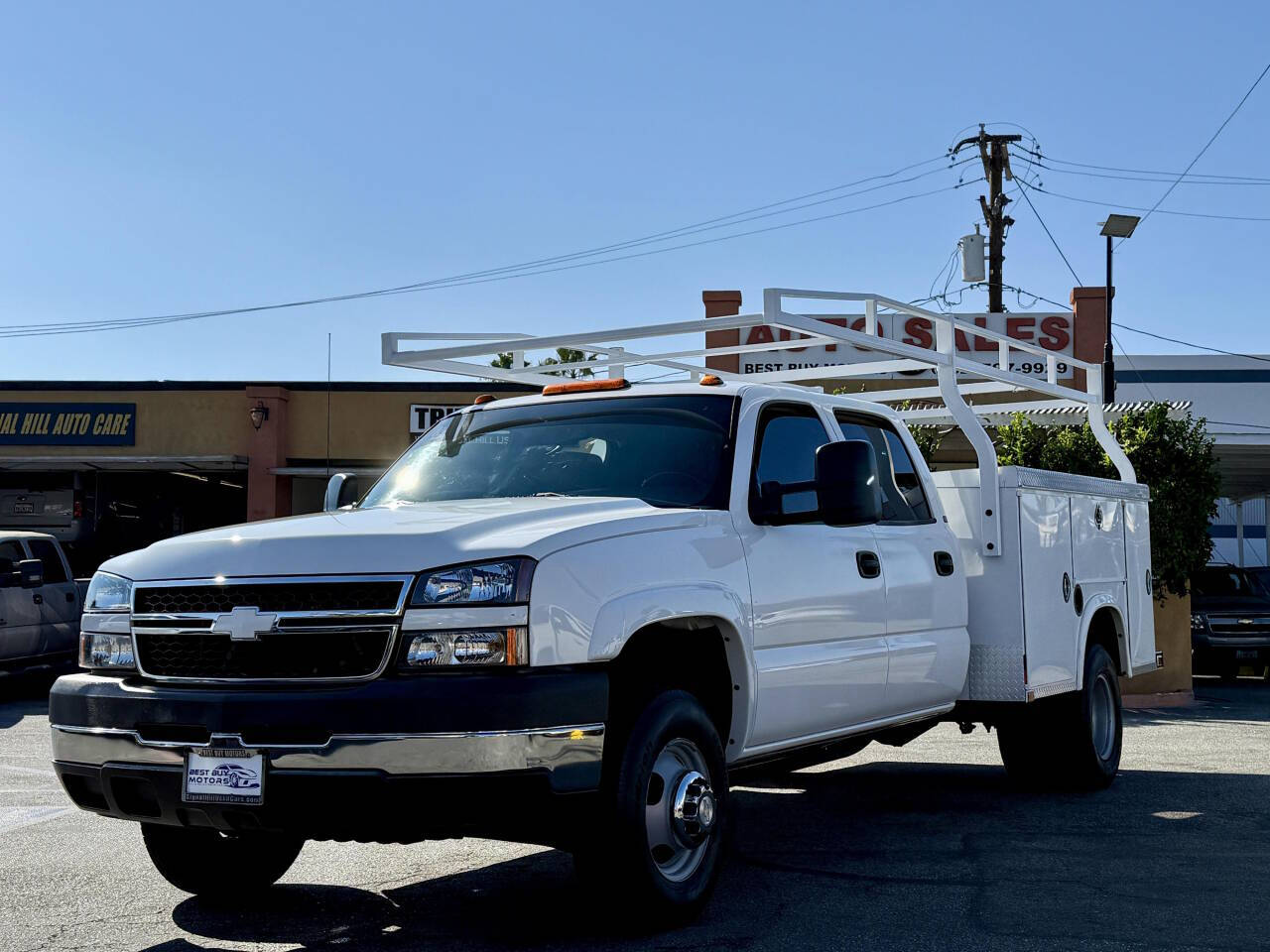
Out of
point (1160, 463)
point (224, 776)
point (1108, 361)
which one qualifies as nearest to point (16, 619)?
point (224, 776)

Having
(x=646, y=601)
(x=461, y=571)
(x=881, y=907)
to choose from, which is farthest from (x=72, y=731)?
(x=881, y=907)

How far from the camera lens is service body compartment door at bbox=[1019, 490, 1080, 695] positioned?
25.9ft

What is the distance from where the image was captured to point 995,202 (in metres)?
32.8

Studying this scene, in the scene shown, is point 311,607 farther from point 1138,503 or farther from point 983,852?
point 1138,503

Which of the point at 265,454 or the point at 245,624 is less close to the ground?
the point at 265,454

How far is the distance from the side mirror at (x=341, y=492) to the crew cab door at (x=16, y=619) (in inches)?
377

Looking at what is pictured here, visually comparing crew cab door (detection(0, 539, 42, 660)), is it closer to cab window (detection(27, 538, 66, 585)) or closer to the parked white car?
the parked white car

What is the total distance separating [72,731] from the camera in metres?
5.04

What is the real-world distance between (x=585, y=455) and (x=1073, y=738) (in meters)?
4.07

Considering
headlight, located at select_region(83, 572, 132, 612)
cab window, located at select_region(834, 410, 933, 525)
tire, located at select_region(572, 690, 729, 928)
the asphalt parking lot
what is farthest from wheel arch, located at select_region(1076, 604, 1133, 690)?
headlight, located at select_region(83, 572, 132, 612)

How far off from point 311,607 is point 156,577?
0.69 meters

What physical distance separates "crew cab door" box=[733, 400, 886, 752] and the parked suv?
16.4 metres

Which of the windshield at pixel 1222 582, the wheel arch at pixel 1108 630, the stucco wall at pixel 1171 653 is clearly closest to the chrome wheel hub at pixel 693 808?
the wheel arch at pixel 1108 630

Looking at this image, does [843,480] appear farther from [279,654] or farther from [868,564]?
[279,654]
